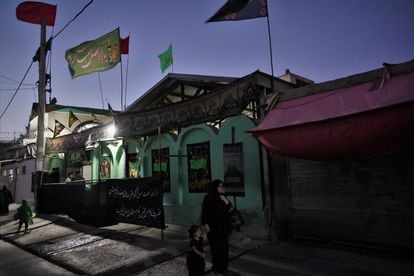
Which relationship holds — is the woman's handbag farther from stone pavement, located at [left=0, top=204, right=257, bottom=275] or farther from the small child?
the small child

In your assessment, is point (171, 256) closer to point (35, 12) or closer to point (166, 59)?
point (166, 59)

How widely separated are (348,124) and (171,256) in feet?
14.9

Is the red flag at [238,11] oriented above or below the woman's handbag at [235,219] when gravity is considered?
above

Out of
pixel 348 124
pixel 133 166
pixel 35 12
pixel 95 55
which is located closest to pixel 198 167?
pixel 133 166

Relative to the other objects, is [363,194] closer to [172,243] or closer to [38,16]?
[172,243]

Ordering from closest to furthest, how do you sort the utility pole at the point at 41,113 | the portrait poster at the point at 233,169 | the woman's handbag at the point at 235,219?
the woman's handbag at the point at 235,219, the portrait poster at the point at 233,169, the utility pole at the point at 41,113

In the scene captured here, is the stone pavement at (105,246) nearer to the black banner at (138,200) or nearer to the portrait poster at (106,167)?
the black banner at (138,200)

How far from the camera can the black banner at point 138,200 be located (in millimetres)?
7785

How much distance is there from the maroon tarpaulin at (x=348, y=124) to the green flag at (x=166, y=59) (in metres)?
7.78

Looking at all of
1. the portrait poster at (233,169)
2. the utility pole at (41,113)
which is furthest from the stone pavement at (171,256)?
the utility pole at (41,113)

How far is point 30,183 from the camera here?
19.2 metres

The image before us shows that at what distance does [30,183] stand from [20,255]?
13217mm

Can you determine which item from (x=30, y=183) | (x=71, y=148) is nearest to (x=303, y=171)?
(x=71, y=148)

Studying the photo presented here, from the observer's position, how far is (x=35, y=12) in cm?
1385
